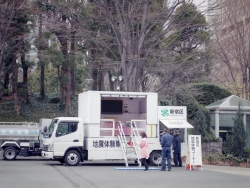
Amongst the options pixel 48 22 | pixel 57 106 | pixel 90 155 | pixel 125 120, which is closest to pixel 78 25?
pixel 48 22

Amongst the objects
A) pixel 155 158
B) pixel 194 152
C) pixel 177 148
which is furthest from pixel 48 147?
pixel 194 152

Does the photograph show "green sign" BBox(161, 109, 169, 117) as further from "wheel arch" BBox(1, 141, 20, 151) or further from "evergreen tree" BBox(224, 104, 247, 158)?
"wheel arch" BBox(1, 141, 20, 151)

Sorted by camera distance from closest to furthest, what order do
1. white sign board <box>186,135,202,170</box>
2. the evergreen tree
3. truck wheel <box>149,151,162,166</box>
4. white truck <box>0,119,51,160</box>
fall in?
1. white sign board <box>186,135,202,170</box>
2. truck wheel <box>149,151,162,166</box>
3. white truck <box>0,119,51,160</box>
4. the evergreen tree

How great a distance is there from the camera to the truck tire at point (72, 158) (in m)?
21.5

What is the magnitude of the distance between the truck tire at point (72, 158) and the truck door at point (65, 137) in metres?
0.28

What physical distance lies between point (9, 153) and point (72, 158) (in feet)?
17.1

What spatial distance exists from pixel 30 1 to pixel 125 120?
1409 centimetres

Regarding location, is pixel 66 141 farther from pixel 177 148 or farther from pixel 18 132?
pixel 177 148

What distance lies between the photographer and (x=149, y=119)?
22.4 m

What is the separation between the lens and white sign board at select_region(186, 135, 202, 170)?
66.3 ft

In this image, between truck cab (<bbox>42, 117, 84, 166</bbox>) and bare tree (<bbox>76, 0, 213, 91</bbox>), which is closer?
truck cab (<bbox>42, 117, 84, 166</bbox>)

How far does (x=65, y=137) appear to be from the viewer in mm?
21562

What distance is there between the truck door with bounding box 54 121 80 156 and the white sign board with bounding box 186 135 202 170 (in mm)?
5263

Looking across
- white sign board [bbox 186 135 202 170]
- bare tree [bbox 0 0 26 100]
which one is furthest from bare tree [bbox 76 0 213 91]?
white sign board [bbox 186 135 202 170]
